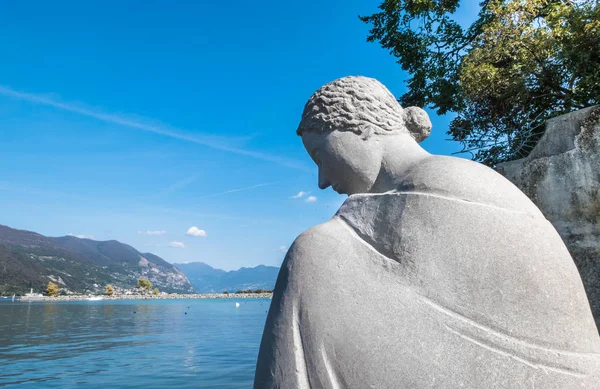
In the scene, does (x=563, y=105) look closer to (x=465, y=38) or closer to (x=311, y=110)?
(x=465, y=38)

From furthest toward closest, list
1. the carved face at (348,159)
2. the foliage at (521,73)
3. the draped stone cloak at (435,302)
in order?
the foliage at (521,73) < the carved face at (348,159) < the draped stone cloak at (435,302)

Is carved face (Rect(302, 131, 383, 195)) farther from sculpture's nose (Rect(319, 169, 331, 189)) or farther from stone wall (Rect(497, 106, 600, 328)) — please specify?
stone wall (Rect(497, 106, 600, 328))

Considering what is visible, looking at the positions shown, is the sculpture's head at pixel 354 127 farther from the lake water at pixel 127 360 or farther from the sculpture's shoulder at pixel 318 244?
the lake water at pixel 127 360

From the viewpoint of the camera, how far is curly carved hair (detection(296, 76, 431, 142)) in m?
2.68

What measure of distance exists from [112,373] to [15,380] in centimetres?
251

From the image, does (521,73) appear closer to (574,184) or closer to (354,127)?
(574,184)

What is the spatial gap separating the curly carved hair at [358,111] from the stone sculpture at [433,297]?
17.0 inches

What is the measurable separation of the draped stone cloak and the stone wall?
9.69 feet

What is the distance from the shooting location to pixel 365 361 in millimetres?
2027

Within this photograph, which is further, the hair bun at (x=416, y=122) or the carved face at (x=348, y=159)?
the hair bun at (x=416, y=122)

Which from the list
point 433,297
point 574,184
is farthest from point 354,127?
point 574,184

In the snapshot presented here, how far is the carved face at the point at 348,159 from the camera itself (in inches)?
103

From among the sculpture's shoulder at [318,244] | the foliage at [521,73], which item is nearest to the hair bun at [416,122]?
the sculpture's shoulder at [318,244]

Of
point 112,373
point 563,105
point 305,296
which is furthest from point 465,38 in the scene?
point 112,373
